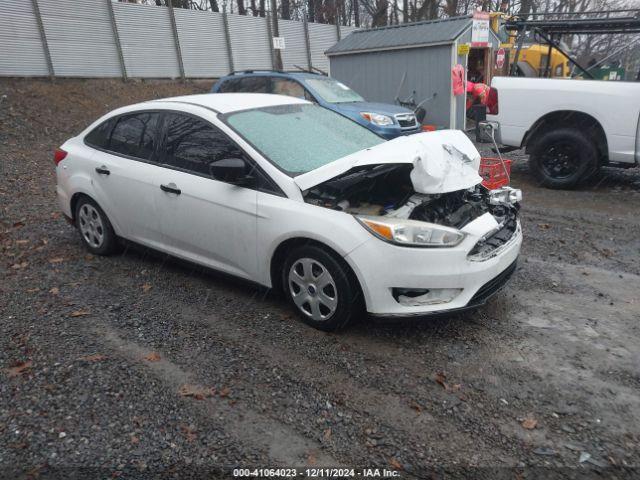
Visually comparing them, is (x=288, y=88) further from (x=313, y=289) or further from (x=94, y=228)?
(x=313, y=289)

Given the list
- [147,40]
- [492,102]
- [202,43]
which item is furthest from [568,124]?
[202,43]

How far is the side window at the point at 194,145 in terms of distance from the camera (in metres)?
4.16

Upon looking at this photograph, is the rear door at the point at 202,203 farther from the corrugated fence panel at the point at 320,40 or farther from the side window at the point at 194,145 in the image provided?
the corrugated fence panel at the point at 320,40

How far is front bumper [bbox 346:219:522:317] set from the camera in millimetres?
3381

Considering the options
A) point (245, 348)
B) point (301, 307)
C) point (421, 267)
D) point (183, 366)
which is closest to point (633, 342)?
point (421, 267)

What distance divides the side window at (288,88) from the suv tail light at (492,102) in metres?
4.07

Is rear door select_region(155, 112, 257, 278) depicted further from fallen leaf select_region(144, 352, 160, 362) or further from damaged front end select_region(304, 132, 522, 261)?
fallen leaf select_region(144, 352, 160, 362)

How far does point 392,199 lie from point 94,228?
318 centimetres

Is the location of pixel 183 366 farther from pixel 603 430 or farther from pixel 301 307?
pixel 603 430

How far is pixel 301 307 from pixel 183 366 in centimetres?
92

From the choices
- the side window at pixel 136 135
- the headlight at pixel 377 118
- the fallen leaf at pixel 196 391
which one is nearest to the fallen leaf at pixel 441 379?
the fallen leaf at pixel 196 391

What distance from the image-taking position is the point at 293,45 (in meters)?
21.7

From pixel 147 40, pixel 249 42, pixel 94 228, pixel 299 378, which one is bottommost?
pixel 299 378

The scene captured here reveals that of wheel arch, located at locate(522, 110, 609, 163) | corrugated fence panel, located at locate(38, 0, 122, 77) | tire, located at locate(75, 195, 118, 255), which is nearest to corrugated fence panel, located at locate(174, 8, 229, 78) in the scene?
corrugated fence panel, located at locate(38, 0, 122, 77)
